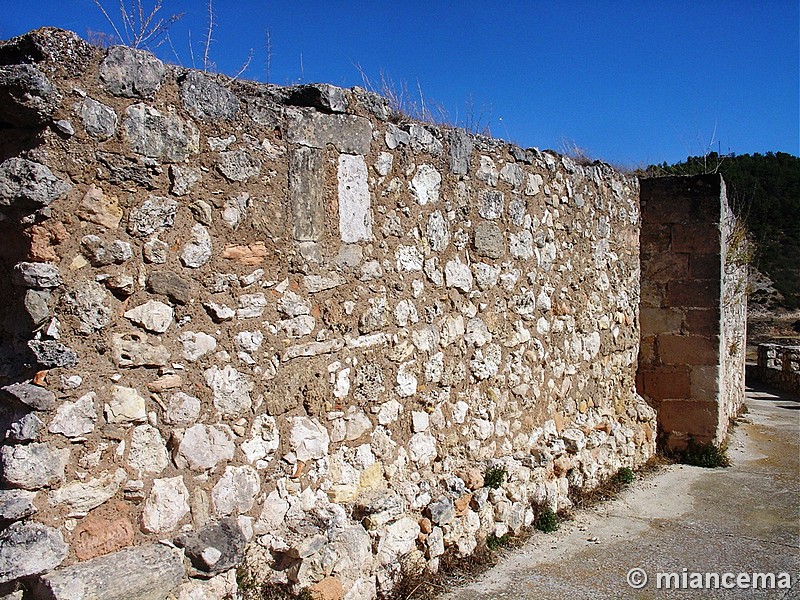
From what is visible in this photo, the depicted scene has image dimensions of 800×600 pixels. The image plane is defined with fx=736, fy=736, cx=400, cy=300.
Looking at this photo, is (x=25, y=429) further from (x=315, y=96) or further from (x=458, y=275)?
(x=458, y=275)

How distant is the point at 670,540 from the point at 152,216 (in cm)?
351

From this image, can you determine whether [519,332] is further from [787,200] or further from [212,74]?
[787,200]

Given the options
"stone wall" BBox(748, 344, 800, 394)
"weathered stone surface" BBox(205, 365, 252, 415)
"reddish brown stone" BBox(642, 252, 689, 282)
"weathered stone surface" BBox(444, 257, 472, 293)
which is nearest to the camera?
"weathered stone surface" BBox(205, 365, 252, 415)

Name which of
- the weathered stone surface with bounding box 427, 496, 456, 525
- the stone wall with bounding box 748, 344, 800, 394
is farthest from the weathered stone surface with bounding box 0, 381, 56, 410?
the stone wall with bounding box 748, 344, 800, 394

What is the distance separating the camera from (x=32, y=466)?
7.52 ft

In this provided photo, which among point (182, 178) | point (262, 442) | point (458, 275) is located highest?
point (182, 178)

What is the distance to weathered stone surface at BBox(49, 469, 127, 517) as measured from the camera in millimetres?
2352

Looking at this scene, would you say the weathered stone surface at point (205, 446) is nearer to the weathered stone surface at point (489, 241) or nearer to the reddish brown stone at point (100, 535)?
the reddish brown stone at point (100, 535)

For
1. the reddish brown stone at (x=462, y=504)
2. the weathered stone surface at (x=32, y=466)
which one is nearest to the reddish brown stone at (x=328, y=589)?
the reddish brown stone at (x=462, y=504)

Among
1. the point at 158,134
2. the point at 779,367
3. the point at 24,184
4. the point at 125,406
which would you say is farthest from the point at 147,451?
the point at 779,367

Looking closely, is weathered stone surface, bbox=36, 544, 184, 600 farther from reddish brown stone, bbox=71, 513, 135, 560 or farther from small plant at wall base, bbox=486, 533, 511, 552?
small plant at wall base, bbox=486, 533, 511, 552

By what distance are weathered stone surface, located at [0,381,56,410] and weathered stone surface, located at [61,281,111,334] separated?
0.22 m

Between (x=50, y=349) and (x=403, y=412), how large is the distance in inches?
68.6

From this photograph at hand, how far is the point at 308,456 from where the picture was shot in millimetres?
3102
